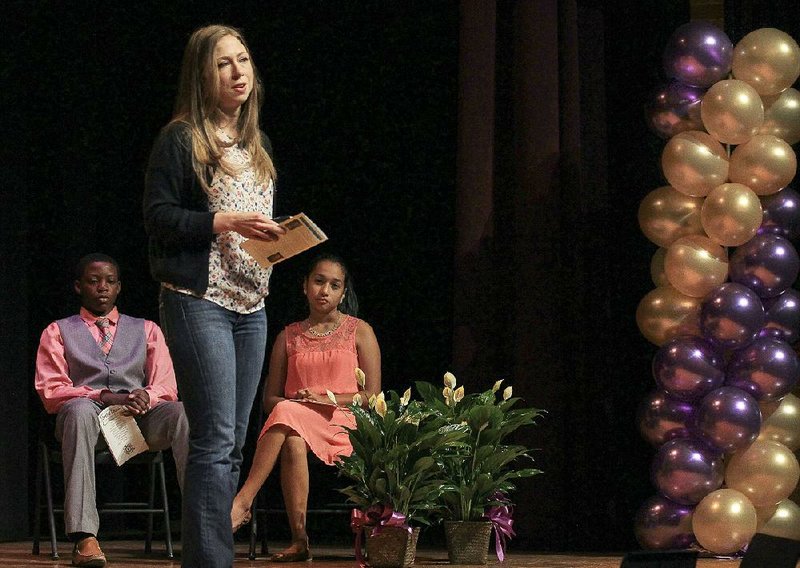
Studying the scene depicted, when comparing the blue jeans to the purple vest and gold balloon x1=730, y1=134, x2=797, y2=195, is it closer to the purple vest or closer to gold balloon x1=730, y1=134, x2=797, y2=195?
the purple vest

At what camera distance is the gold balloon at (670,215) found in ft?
14.2

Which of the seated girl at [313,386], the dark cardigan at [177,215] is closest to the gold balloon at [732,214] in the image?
the seated girl at [313,386]

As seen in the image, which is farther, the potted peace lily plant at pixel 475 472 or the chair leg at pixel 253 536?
the chair leg at pixel 253 536

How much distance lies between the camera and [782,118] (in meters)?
4.30

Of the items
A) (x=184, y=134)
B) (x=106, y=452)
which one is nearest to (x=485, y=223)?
(x=106, y=452)

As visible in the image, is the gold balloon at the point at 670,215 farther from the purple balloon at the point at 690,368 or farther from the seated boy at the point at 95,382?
the seated boy at the point at 95,382

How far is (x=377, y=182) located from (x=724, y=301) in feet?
5.46

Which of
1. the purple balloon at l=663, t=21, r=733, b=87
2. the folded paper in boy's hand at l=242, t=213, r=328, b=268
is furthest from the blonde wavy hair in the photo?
the purple balloon at l=663, t=21, r=733, b=87

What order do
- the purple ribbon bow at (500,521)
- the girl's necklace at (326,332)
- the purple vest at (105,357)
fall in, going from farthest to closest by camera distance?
1. the girl's necklace at (326,332)
2. the purple vest at (105,357)
3. the purple ribbon bow at (500,521)

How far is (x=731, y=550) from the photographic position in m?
4.07

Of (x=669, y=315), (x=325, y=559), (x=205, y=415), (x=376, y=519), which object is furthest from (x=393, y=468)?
(x=205, y=415)

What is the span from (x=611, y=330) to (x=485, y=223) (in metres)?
0.64

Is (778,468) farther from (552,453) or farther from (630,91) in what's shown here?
(630,91)

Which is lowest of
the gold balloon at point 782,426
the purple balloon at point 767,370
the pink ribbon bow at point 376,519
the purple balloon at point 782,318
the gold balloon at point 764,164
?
the pink ribbon bow at point 376,519
